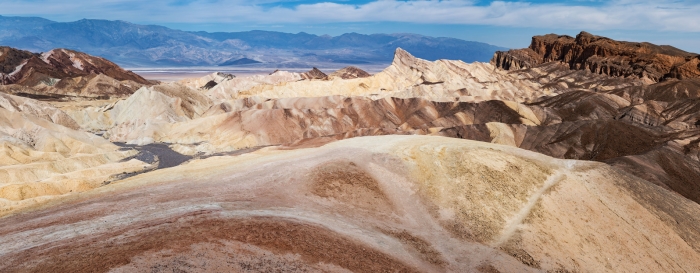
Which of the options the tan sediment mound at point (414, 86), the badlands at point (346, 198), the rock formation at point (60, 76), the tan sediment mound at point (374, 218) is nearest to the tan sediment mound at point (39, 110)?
the badlands at point (346, 198)

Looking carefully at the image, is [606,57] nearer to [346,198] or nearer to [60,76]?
[346,198]

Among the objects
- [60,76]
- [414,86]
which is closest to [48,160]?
[414,86]

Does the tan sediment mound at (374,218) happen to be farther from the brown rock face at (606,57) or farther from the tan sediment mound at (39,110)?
the brown rock face at (606,57)

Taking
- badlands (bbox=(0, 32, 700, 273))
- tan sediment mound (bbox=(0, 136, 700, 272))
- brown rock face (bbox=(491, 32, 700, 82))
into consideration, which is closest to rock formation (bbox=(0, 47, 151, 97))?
badlands (bbox=(0, 32, 700, 273))

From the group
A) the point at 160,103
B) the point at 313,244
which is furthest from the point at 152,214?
the point at 160,103

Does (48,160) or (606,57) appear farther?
(606,57)

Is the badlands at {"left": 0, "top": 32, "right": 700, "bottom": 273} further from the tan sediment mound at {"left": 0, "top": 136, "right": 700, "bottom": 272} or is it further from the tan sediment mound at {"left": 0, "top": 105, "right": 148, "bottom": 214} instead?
the tan sediment mound at {"left": 0, "top": 105, "right": 148, "bottom": 214}
